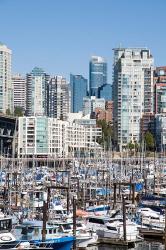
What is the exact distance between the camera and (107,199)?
146 feet

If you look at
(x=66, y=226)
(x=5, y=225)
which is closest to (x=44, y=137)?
(x=66, y=226)

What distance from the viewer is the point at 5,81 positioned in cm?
17238

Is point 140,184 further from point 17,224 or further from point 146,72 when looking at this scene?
point 146,72

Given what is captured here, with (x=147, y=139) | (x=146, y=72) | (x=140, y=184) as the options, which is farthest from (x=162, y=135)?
(x=140, y=184)

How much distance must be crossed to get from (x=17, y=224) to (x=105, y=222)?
5574 mm

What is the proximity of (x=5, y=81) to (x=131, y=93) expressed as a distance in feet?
109

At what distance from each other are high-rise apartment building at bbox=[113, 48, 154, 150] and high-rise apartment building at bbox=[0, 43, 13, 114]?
24.9 metres

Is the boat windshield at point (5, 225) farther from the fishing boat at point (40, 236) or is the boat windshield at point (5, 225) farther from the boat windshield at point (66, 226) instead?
the boat windshield at point (66, 226)

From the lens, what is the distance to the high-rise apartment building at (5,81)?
170 meters

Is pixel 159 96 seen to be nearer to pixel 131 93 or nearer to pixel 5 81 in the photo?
pixel 131 93

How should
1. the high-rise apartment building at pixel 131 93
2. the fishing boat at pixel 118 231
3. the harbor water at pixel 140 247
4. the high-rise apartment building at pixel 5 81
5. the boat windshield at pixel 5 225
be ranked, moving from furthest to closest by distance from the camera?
the high-rise apartment building at pixel 5 81 < the high-rise apartment building at pixel 131 93 < the fishing boat at pixel 118 231 < the harbor water at pixel 140 247 < the boat windshield at pixel 5 225

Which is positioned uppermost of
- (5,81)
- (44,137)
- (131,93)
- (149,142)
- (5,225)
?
A: (5,81)

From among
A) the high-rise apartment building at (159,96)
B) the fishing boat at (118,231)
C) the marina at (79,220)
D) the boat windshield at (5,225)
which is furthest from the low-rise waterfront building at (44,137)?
the boat windshield at (5,225)

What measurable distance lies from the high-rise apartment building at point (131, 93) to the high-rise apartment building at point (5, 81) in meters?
24.9
